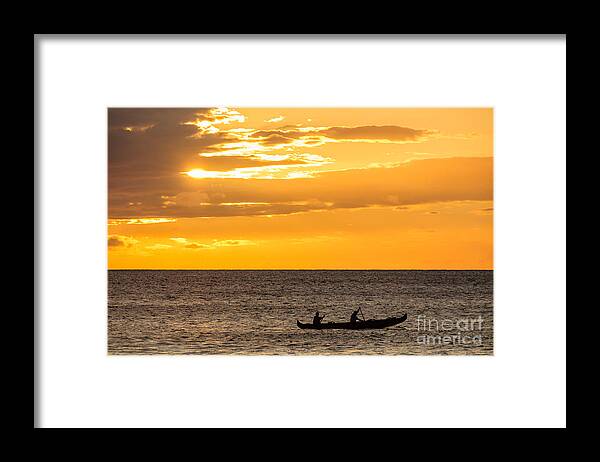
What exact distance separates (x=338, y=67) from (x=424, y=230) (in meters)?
11.5

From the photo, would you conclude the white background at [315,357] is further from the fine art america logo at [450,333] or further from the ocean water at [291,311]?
the fine art america logo at [450,333]

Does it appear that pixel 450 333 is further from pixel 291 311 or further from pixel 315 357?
pixel 315 357

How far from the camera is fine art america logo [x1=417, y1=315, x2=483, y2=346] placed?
20.4 meters

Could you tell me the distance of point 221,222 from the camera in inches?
768

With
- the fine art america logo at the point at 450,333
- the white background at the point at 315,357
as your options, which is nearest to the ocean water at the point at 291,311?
the fine art america logo at the point at 450,333

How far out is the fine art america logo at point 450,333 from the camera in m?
20.4

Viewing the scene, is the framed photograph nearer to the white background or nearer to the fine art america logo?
the fine art america logo

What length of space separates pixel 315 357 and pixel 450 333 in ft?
54.8

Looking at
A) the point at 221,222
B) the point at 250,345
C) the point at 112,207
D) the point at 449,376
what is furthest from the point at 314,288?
the point at 449,376

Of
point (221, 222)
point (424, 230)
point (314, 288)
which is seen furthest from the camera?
point (314, 288)

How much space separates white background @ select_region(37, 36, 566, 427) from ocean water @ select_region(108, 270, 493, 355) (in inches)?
424
